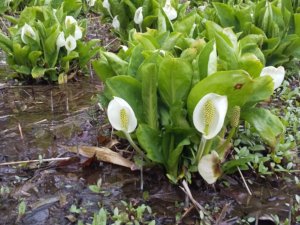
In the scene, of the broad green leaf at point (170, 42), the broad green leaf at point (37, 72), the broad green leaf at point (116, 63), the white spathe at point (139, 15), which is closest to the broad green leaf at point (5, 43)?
the broad green leaf at point (37, 72)

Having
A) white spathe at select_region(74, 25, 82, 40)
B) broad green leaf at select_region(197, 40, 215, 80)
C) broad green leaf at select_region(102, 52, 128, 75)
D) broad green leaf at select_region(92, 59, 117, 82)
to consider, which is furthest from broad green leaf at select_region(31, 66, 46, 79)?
broad green leaf at select_region(197, 40, 215, 80)

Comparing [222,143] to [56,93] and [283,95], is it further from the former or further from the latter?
[56,93]

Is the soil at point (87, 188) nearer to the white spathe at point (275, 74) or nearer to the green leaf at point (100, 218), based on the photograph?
the green leaf at point (100, 218)

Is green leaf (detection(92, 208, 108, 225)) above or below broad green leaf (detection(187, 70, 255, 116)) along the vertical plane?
below

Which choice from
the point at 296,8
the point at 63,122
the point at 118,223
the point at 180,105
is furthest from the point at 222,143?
the point at 296,8

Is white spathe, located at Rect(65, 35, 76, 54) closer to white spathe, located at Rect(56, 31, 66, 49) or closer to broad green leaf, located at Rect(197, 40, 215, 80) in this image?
white spathe, located at Rect(56, 31, 66, 49)
